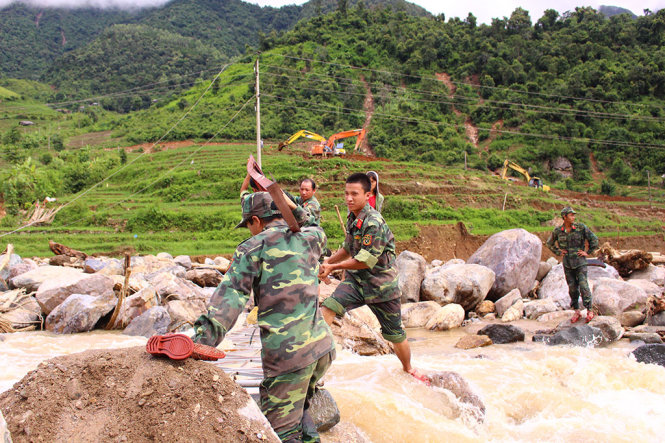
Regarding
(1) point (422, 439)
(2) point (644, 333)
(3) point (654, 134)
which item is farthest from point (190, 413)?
(3) point (654, 134)

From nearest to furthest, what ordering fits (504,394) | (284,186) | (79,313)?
(504,394)
(79,313)
(284,186)

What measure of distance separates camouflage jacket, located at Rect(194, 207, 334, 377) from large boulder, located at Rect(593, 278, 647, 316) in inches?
338

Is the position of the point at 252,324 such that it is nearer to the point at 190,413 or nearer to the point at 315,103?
the point at 190,413

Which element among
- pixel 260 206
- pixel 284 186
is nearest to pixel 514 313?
pixel 260 206

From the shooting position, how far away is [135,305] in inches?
314

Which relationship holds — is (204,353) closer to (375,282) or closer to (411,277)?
(375,282)

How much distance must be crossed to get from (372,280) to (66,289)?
6080mm

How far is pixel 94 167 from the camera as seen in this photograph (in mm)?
35188

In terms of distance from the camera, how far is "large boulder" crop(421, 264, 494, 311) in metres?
10.8

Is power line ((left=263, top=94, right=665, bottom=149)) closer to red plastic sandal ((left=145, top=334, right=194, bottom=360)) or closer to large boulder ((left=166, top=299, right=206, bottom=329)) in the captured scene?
large boulder ((left=166, top=299, right=206, bottom=329))

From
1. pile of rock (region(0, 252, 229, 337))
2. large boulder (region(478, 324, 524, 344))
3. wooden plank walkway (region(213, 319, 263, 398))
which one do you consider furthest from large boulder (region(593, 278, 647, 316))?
pile of rock (region(0, 252, 229, 337))

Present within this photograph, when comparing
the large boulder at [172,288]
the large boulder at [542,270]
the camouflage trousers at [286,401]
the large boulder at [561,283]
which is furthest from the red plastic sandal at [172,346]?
the large boulder at [542,270]

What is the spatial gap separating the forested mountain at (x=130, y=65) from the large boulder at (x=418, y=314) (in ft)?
236

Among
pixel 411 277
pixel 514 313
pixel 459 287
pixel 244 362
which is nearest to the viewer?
pixel 244 362
